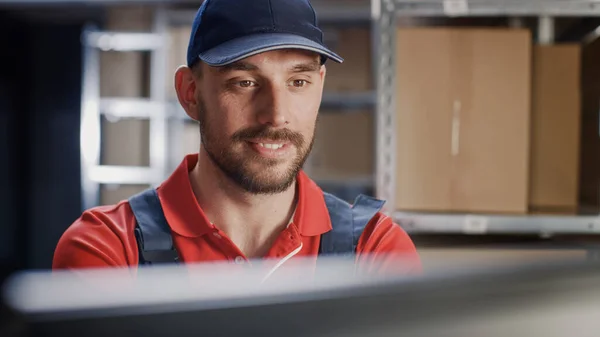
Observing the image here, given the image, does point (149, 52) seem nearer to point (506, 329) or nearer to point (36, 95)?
point (36, 95)

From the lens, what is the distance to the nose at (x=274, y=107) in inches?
30.6

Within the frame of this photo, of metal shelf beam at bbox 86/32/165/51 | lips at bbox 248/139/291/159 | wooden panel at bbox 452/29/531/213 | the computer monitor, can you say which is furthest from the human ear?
metal shelf beam at bbox 86/32/165/51

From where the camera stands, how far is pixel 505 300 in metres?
0.20

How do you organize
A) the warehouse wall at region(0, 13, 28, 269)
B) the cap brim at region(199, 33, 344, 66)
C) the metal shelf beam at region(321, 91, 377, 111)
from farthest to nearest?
the warehouse wall at region(0, 13, 28, 269), the metal shelf beam at region(321, 91, 377, 111), the cap brim at region(199, 33, 344, 66)

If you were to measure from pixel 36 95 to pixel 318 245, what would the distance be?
2.66m

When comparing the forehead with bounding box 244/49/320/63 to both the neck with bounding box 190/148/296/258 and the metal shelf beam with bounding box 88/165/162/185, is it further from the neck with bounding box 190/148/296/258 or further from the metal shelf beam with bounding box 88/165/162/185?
→ the metal shelf beam with bounding box 88/165/162/185

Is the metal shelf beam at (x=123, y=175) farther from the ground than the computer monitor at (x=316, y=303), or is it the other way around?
the computer monitor at (x=316, y=303)

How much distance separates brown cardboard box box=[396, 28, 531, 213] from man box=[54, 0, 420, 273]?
39cm

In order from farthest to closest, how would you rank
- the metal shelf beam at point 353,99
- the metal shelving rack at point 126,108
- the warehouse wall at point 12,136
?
the warehouse wall at point 12,136 < the metal shelving rack at point 126,108 < the metal shelf beam at point 353,99

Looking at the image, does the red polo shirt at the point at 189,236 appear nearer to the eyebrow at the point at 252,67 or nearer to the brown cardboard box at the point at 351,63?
the eyebrow at the point at 252,67

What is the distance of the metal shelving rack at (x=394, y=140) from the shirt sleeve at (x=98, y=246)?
0.58 metres

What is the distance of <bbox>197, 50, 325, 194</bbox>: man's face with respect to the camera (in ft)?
2.58

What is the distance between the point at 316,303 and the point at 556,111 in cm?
122

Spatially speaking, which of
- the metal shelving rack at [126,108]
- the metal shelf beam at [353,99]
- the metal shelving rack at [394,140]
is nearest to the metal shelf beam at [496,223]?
the metal shelving rack at [394,140]
